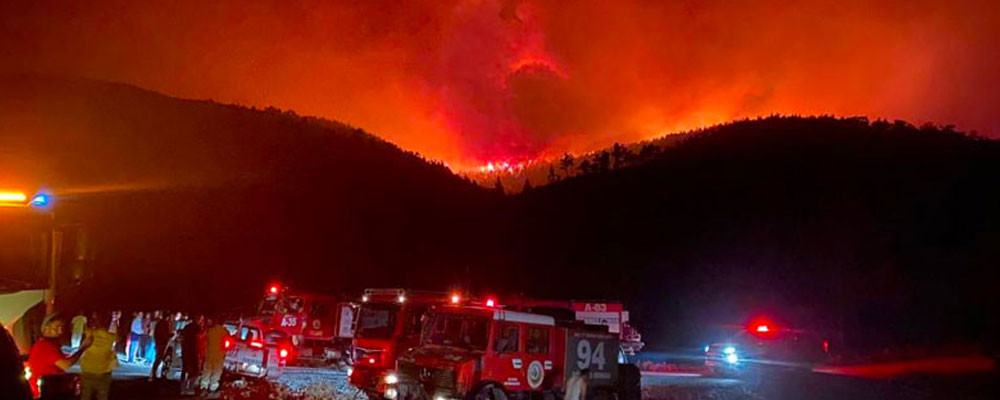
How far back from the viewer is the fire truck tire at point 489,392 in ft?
44.1

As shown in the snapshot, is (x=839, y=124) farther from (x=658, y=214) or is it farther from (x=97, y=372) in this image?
(x=97, y=372)

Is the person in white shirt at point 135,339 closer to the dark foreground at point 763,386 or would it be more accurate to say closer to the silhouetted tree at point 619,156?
the dark foreground at point 763,386

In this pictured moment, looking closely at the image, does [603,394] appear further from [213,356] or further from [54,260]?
[54,260]

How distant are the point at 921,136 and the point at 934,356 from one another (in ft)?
174

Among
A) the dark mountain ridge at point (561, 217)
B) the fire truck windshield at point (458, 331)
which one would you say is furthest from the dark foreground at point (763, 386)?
the dark mountain ridge at point (561, 217)

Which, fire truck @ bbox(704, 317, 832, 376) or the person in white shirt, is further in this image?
fire truck @ bbox(704, 317, 832, 376)

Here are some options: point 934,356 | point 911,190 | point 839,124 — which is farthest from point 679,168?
A: point 934,356

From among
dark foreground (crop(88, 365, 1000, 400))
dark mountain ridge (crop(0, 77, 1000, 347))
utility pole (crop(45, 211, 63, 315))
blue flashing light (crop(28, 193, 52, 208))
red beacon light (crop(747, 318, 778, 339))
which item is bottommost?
dark foreground (crop(88, 365, 1000, 400))

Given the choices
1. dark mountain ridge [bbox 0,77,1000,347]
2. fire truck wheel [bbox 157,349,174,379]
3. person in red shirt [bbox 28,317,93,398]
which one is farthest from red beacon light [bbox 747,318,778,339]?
person in red shirt [bbox 28,317,93,398]

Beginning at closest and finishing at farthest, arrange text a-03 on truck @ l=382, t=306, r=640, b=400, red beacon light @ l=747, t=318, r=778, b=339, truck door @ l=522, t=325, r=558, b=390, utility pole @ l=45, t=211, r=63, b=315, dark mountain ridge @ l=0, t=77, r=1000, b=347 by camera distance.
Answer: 1. utility pole @ l=45, t=211, r=63, b=315
2. text a-03 on truck @ l=382, t=306, r=640, b=400
3. truck door @ l=522, t=325, r=558, b=390
4. red beacon light @ l=747, t=318, r=778, b=339
5. dark mountain ridge @ l=0, t=77, r=1000, b=347

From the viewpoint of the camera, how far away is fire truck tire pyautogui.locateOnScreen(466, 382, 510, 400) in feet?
44.1

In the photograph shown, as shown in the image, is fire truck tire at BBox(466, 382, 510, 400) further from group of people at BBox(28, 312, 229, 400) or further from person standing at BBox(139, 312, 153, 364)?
person standing at BBox(139, 312, 153, 364)

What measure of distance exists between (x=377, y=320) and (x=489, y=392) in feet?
23.4

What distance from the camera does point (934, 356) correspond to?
4084cm
